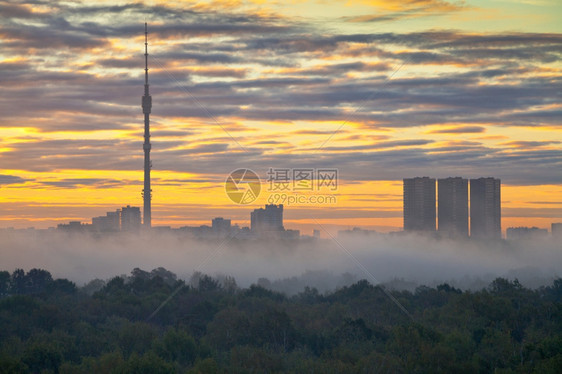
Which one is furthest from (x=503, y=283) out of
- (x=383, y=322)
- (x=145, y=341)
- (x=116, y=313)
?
(x=145, y=341)

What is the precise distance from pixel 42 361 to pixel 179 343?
16577 mm

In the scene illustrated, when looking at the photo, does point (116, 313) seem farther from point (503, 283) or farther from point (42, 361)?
point (503, 283)

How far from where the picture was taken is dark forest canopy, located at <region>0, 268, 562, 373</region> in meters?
77.2

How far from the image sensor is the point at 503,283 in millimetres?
169875

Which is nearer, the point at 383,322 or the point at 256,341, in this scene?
the point at 256,341

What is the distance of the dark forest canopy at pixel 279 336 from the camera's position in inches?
3041

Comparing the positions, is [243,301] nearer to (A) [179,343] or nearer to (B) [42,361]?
(A) [179,343]

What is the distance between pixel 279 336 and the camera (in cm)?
10750

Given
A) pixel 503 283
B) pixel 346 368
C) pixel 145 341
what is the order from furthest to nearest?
pixel 503 283 → pixel 145 341 → pixel 346 368

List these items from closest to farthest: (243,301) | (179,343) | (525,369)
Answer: (525,369) → (179,343) → (243,301)

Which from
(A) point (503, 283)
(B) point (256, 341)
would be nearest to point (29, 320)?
(B) point (256, 341)

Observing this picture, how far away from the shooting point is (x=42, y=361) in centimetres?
8144

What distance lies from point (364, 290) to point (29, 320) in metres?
77.8

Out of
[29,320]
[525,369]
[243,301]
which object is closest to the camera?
[525,369]
